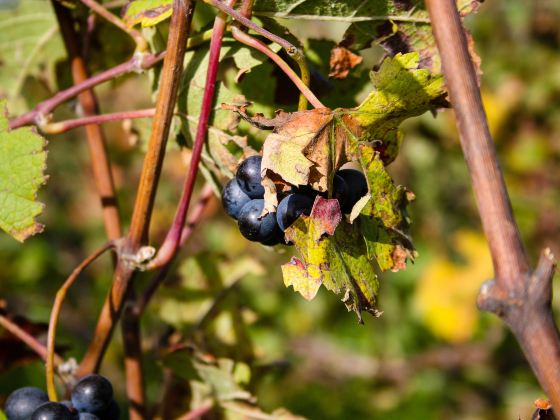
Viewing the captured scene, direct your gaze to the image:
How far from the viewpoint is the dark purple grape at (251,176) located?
2.93 ft

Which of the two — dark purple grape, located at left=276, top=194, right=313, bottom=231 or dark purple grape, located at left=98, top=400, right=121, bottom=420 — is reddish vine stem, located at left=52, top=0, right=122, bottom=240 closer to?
dark purple grape, located at left=98, top=400, right=121, bottom=420

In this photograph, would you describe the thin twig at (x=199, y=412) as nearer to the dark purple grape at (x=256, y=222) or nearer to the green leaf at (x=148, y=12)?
the dark purple grape at (x=256, y=222)

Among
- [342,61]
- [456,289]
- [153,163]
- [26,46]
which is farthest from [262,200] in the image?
[456,289]

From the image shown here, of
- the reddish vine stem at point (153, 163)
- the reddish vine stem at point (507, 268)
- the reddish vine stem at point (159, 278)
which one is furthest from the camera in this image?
the reddish vine stem at point (159, 278)

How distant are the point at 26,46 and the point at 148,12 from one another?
2.11 ft

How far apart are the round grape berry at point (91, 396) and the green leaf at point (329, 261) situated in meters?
0.32

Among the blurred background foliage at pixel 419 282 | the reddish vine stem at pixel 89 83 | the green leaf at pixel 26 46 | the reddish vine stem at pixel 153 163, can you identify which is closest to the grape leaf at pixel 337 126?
the reddish vine stem at pixel 153 163

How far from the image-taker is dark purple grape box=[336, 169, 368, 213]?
0.89 meters

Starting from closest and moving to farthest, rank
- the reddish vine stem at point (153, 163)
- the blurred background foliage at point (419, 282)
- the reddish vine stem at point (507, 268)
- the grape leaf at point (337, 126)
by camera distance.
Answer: the reddish vine stem at point (507, 268)
the grape leaf at point (337, 126)
the reddish vine stem at point (153, 163)
the blurred background foliage at point (419, 282)

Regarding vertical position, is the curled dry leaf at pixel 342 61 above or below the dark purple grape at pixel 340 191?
above

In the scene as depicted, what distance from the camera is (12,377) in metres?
3.12

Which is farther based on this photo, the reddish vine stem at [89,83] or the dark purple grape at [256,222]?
the reddish vine stem at [89,83]

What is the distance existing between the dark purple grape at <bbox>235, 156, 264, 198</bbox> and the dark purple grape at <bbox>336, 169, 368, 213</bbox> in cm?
9

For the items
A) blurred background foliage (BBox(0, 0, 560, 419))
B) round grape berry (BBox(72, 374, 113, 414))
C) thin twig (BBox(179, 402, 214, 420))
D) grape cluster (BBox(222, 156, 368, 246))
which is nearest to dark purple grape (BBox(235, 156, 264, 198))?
grape cluster (BBox(222, 156, 368, 246))
